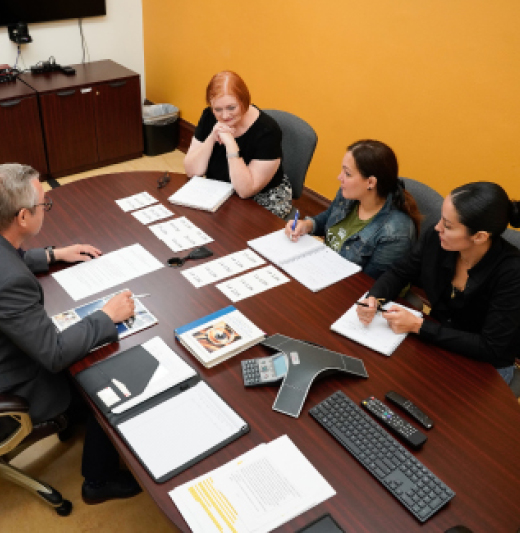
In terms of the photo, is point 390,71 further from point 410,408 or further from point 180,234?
point 410,408

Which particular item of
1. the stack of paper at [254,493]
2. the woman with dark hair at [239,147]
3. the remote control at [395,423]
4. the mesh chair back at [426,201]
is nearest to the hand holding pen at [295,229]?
the woman with dark hair at [239,147]

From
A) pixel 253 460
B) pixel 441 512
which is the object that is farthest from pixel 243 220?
pixel 441 512

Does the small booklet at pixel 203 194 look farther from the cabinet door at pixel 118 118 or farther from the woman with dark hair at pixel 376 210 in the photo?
the cabinet door at pixel 118 118

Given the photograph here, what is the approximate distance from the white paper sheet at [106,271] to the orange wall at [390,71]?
178cm

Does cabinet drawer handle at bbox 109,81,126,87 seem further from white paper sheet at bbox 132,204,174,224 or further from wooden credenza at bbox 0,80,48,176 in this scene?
white paper sheet at bbox 132,204,174,224

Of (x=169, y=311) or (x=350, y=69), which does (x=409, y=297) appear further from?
(x=350, y=69)

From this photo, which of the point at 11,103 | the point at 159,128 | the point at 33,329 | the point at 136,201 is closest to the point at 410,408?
the point at 33,329

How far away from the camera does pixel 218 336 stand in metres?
1.60

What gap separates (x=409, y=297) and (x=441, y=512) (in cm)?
98

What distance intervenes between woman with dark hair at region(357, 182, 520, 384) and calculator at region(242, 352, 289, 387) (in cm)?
37

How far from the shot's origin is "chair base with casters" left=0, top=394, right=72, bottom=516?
4.84ft

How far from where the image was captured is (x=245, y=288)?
1.85m

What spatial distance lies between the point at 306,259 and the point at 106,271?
Result: 763mm

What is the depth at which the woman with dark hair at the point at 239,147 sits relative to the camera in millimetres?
2400
